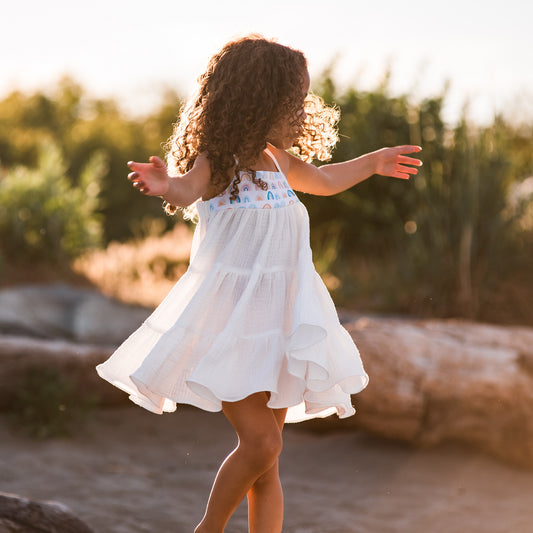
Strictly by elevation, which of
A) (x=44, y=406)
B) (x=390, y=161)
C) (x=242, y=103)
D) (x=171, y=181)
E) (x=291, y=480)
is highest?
(x=242, y=103)

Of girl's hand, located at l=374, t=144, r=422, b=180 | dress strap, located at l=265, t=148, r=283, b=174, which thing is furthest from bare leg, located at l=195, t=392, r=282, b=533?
girl's hand, located at l=374, t=144, r=422, b=180

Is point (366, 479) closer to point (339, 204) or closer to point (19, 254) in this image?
point (339, 204)

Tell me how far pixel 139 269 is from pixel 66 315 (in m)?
2.34

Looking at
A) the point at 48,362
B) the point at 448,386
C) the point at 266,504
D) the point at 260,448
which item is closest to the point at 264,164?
the point at 260,448

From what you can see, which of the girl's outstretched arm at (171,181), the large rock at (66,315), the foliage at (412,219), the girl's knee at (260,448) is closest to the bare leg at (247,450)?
the girl's knee at (260,448)

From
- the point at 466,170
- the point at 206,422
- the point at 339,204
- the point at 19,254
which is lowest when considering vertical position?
the point at 206,422

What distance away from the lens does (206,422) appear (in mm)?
5508

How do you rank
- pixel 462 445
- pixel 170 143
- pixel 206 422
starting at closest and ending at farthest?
pixel 170 143, pixel 462 445, pixel 206 422

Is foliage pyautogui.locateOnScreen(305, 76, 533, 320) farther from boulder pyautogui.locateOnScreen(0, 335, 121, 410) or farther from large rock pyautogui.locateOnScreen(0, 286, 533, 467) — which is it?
boulder pyautogui.locateOnScreen(0, 335, 121, 410)

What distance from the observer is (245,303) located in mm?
2426

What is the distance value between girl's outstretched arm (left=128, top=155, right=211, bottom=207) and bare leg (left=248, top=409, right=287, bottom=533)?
0.96 meters

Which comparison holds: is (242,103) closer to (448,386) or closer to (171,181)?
(171,181)

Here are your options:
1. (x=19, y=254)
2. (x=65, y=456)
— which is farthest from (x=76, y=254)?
(x=65, y=456)

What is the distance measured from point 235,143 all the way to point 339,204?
6.61m
